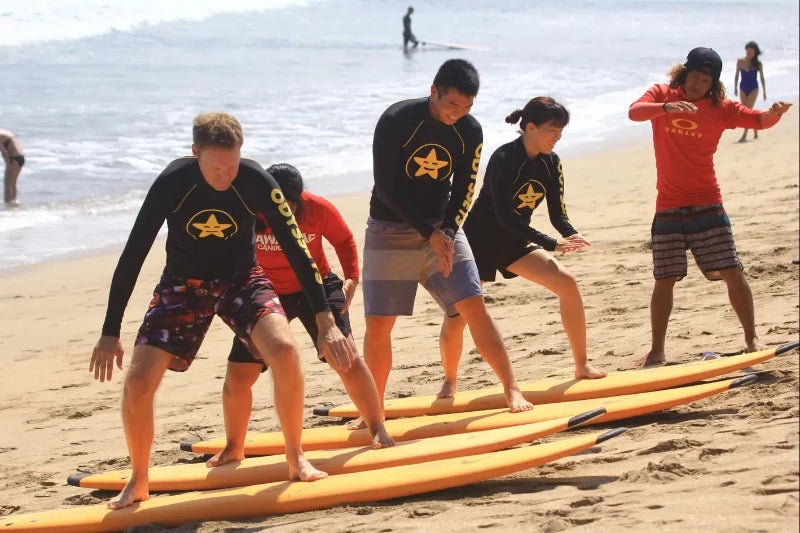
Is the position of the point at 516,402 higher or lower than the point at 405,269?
lower

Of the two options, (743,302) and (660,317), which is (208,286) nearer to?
(660,317)

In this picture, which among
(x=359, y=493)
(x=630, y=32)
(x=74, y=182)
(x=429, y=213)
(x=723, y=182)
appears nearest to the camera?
(x=359, y=493)

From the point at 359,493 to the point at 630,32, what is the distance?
40.4 m

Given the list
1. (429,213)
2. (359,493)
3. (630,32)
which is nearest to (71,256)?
(429,213)

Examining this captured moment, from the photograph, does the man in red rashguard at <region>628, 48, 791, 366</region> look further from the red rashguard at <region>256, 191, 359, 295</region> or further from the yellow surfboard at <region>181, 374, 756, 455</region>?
the red rashguard at <region>256, 191, 359, 295</region>

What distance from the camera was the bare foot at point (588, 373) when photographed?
6.55 metres

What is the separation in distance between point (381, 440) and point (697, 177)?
8.46 feet

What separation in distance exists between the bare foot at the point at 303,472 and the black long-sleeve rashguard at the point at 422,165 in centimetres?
130

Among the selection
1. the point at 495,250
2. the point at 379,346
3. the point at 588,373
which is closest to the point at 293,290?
the point at 379,346

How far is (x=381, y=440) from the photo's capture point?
18.1 ft

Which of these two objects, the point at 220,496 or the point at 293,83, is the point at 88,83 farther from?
the point at 220,496

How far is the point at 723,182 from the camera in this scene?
46.5ft

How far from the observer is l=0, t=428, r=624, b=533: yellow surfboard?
4.89m

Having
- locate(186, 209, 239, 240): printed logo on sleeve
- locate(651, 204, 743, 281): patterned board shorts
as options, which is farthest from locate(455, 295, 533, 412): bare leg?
locate(651, 204, 743, 281): patterned board shorts
